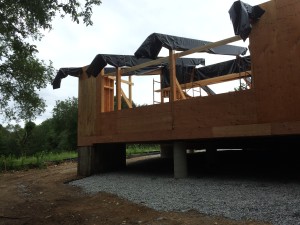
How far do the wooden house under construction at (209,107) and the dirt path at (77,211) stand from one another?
2584 millimetres

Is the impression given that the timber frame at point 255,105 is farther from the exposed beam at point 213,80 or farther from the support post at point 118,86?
the exposed beam at point 213,80

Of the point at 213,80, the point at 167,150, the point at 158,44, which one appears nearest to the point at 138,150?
the point at 167,150

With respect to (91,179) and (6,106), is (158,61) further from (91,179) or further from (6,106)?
(6,106)

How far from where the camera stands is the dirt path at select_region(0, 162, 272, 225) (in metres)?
6.17

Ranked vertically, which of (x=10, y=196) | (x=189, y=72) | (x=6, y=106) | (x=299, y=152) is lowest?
(x=10, y=196)

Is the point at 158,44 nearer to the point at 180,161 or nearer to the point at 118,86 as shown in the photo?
the point at 118,86

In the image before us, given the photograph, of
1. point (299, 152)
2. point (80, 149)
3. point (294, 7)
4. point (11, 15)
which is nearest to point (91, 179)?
point (80, 149)

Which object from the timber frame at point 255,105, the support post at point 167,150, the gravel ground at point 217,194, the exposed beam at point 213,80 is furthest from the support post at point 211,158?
the support post at point 167,150

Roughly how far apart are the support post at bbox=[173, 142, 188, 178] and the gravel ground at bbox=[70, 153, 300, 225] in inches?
11.1

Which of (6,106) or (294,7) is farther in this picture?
(6,106)

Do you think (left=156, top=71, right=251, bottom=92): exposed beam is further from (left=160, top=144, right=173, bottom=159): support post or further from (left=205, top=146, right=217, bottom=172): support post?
(left=205, top=146, right=217, bottom=172): support post

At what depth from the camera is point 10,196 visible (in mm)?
10461

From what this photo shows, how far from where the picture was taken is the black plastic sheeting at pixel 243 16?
7.89 meters

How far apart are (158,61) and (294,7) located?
4416mm
